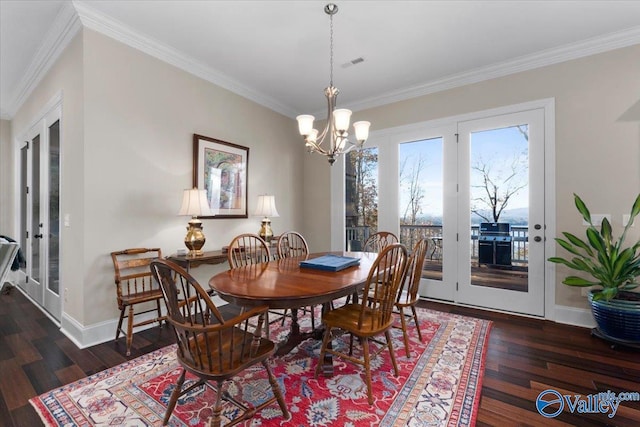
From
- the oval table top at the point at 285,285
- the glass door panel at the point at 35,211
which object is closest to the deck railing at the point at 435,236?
the oval table top at the point at 285,285

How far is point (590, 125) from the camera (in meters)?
3.03

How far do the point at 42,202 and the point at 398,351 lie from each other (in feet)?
14.3

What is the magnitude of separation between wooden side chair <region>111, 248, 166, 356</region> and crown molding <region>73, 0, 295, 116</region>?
2.05 meters

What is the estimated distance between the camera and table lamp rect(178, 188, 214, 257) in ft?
10.0

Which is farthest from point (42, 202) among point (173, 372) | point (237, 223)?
point (173, 372)

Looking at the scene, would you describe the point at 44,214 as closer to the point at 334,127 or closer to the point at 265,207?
the point at 265,207

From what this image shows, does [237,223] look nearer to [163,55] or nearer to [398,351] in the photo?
[163,55]

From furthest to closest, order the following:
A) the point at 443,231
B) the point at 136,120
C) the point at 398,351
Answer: the point at 443,231 → the point at 136,120 → the point at 398,351

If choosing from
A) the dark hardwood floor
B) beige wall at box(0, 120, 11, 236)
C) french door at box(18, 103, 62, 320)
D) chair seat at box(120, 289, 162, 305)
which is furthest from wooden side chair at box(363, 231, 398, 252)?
beige wall at box(0, 120, 11, 236)

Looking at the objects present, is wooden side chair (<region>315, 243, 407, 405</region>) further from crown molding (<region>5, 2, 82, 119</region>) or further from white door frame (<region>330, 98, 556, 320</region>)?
crown molding (<region>5, 2, 82, 119</region>)

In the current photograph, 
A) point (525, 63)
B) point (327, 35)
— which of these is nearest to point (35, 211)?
point (327, 35)

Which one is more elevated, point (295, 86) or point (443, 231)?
point (295, 86)

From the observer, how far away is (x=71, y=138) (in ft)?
→ 9.15

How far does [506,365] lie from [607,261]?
1.43 m
